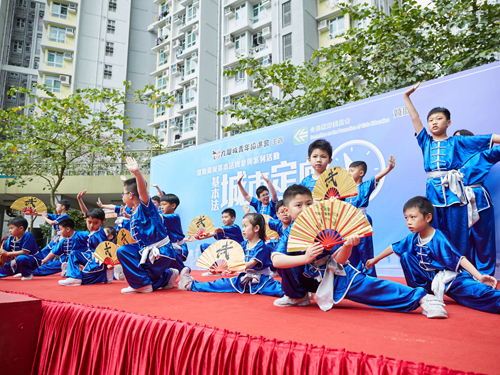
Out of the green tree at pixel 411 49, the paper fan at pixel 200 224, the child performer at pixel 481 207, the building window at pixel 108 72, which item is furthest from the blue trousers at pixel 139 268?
the building window at pixel 108 72

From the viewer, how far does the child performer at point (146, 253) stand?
3020 mm

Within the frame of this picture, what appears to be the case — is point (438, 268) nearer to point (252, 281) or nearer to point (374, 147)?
point (252, 281)

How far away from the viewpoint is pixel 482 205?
9.16 feet

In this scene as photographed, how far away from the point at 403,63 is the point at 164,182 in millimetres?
4618

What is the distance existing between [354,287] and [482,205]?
1.47 m

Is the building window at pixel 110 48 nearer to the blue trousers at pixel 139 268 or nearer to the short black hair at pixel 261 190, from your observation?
the short black hair at pixel 261 190

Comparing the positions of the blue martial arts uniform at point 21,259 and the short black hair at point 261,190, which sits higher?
the short black hair at point 261,190

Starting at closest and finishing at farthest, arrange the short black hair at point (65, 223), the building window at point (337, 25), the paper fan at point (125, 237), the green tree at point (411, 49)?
the paper fan at point (125, 237) → the short black hair at point (65, 223) → the green tree at point (411, 49) → the building window at point (337, 25)

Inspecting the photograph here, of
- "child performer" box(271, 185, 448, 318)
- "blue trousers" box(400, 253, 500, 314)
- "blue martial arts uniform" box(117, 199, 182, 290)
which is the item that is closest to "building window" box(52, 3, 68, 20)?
"blue martial arts uniform" box(117, 199, 182, 290)

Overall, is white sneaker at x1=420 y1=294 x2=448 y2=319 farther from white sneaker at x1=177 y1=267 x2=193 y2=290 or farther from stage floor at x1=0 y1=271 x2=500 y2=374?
white sneaker at x1=177 y1=267 x2=193 y2=290

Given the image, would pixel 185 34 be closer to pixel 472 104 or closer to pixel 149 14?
pixel 149 14

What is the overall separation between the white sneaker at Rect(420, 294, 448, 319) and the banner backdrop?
1.82 meters

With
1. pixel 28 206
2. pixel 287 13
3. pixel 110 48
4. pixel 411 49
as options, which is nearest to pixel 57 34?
pixel 110 48

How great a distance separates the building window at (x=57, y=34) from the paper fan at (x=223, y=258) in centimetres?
Answer: 2168
